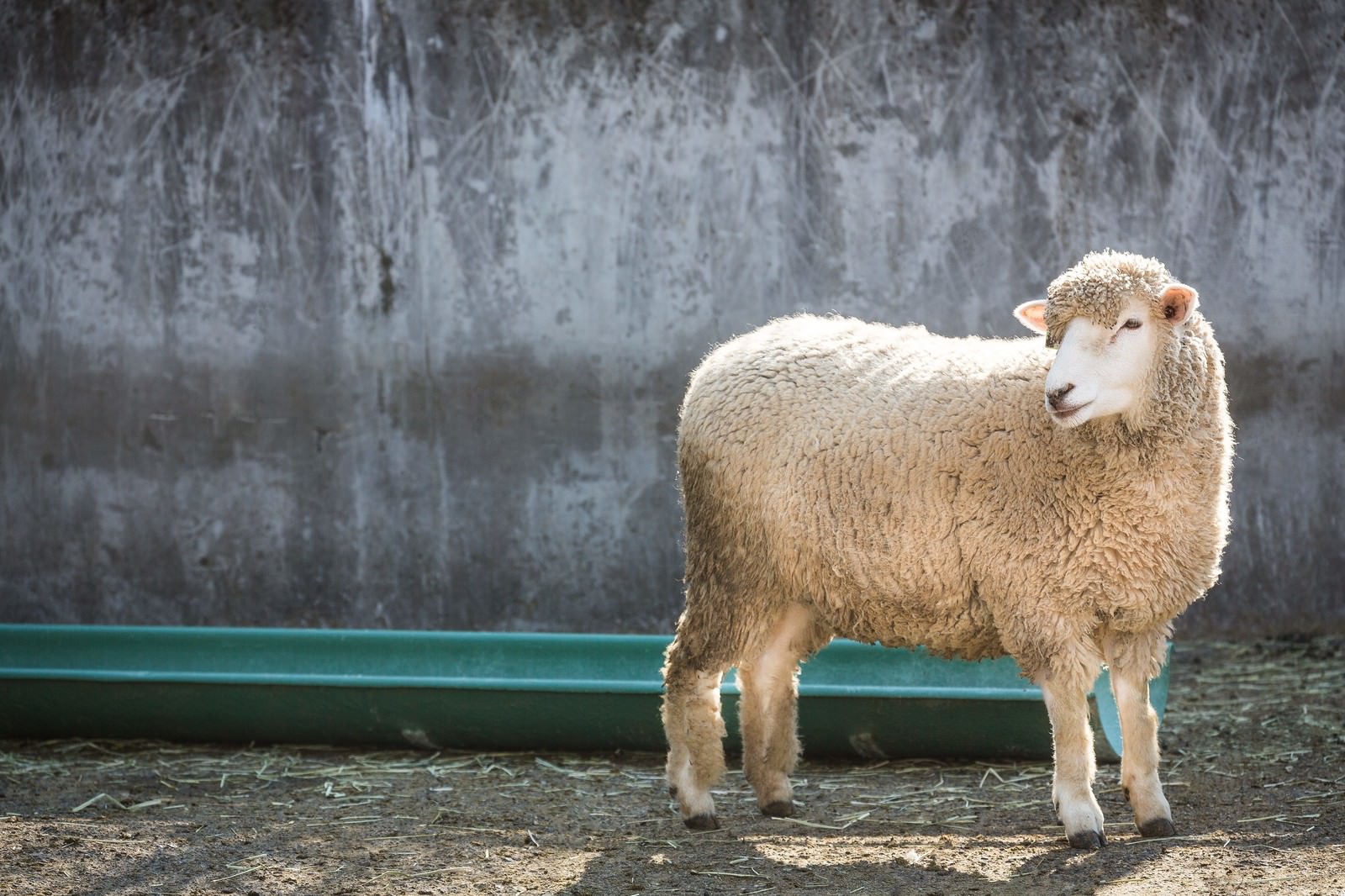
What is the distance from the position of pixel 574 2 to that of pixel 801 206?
150 cm

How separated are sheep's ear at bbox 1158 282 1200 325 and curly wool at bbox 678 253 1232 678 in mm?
44

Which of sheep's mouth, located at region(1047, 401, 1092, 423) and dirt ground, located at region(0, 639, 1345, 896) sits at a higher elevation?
sheep's mouth, located at region(1047, 401, 1092, 423)

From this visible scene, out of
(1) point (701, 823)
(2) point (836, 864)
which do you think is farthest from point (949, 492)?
(1) point (701, 823)

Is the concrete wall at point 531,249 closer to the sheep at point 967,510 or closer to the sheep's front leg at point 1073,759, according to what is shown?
the sheep at point 967,510

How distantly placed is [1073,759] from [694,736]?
118 cm

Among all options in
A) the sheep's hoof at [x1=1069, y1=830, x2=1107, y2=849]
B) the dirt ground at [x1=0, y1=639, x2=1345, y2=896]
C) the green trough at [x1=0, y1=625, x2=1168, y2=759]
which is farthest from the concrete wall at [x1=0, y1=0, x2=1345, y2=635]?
the sheep's hoof at [x1=1069, y1=830, x2=1107, y2=849]

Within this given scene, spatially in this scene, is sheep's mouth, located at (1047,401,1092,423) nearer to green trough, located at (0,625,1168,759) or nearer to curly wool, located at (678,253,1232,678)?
curly wool, located at (678,253,1232,678)

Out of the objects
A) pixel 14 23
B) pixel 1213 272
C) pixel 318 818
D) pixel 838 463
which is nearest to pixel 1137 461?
pixel 838 463

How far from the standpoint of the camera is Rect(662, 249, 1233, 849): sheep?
4062 millimetres

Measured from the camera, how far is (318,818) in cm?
480

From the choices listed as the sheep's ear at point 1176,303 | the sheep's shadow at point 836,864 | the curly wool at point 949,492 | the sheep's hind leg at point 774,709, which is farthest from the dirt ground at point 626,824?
the sheep's ear at point 1176,303

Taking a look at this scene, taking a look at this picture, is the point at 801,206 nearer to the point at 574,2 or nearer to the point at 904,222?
the point at 904,222

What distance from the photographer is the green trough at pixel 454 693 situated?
16.9ft

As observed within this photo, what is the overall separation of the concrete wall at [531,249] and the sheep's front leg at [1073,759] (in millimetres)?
3248
